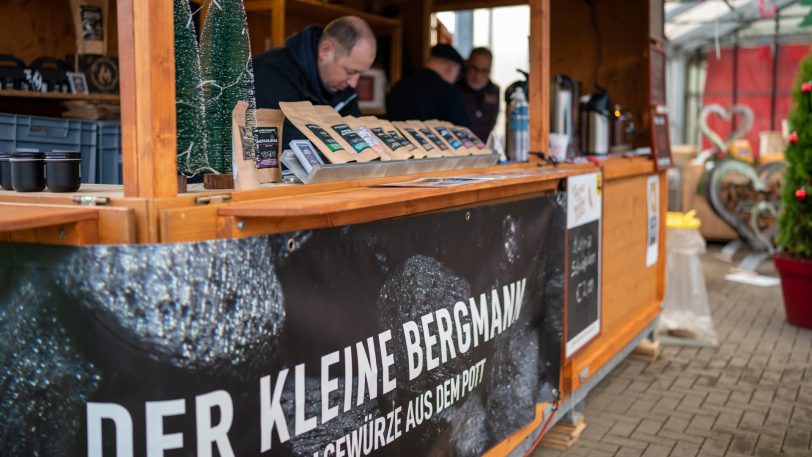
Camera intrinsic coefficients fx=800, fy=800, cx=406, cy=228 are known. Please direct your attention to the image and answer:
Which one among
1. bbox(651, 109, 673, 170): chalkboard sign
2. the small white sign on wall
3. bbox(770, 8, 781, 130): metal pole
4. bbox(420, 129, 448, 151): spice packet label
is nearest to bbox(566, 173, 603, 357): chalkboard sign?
bbox(420, 129, 448, 151): spice packet label

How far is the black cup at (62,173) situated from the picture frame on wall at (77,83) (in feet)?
9.16

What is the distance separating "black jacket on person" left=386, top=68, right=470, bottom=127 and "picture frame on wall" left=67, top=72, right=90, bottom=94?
176cm

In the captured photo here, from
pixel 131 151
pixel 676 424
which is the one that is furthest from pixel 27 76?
pixel 676 424

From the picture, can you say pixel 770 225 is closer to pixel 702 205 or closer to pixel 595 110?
pixel 702 205

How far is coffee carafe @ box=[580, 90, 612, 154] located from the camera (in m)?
4.66

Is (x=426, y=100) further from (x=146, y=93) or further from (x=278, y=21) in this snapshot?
(x=146, y=93)

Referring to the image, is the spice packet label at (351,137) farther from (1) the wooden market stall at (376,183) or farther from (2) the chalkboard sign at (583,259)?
(2) the chalkboard sign at (583,259)

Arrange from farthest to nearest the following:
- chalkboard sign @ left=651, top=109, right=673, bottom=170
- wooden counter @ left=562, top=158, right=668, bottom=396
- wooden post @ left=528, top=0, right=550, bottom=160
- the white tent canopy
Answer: the white tent canopy → chalkboard sign @ left=651, top=109, right=673, bottom=170 → wooden counter @ left=562, top=158, right=668, bottom=396 → wooden post @ left=528, top=0, right=550, bottom=160

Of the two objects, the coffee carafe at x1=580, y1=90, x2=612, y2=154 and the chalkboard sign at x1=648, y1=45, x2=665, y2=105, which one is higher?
the chalkboard sign at x1=648, y1=45, x2=665, y2=105

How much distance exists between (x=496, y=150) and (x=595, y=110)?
137cm

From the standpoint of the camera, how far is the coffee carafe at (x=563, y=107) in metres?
4.34

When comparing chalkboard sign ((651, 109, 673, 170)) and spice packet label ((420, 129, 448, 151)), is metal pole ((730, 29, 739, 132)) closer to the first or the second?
chalkboard sign ((651, 109, 673, 170))

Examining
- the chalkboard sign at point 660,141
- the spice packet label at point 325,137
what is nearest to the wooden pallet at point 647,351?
the chalkboard sign at point 660,141

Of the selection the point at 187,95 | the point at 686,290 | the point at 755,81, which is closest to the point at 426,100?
the point at 686,290
